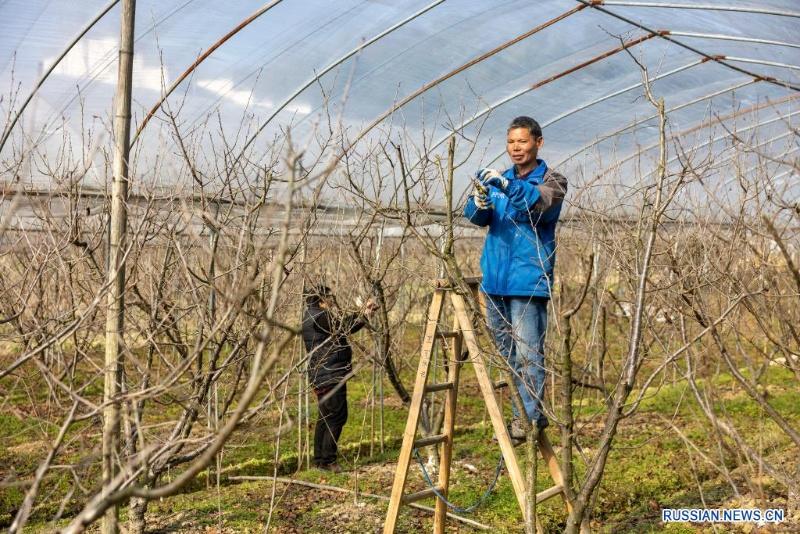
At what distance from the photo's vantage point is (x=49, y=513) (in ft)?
17.0

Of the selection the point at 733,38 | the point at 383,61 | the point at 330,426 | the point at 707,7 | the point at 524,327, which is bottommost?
the point at 330,426

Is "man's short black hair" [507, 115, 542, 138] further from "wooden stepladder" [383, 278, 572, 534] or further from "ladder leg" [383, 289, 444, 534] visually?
"ladder leg" [383, 289, 444, 534]

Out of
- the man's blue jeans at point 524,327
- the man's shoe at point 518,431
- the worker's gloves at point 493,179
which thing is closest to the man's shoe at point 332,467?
the man's shoe at point 518,431

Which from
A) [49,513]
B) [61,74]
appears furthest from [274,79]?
[49,513]

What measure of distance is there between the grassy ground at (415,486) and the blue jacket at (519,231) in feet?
2.94

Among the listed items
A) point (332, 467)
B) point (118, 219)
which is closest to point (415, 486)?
point (332, 467)

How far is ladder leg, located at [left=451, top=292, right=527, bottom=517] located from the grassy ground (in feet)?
2.58

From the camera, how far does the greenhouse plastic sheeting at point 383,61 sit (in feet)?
18.3

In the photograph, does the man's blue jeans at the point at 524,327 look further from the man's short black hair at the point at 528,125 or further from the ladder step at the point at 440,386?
the man's short black hair at the point at 528,125

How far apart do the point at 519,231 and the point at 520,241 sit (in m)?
0.07

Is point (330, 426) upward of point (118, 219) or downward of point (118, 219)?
downward

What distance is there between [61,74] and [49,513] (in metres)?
3.13

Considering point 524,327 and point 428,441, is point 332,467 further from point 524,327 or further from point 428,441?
point 524,327

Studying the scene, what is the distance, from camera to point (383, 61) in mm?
6660
